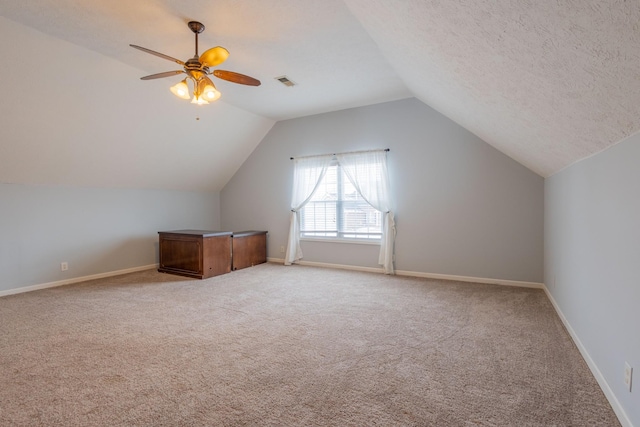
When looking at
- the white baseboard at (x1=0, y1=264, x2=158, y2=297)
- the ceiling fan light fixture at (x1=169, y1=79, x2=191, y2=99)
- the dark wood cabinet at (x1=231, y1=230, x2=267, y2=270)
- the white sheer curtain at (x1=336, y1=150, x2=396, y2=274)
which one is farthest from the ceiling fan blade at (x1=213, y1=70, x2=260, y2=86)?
the white baseboard at (x1=0, y1=264, x2=158, y2=297)

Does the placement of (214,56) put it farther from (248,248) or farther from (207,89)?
(248,248)

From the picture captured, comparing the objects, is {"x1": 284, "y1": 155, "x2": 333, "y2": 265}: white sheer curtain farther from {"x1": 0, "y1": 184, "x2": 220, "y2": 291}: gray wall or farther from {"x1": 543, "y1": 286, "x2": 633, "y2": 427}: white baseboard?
{"x1": 543, "y1": 286, "x2": 633, "y2": 427}: white baseboard

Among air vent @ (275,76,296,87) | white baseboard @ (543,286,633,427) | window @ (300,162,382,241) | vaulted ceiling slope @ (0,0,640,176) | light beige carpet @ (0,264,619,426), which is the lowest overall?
light beige carpet @ (0,264,619,426)

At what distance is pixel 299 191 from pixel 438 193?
2.40 meters

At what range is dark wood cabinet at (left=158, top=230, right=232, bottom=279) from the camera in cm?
471

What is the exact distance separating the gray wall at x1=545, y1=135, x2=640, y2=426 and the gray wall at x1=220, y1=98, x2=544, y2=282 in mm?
1250

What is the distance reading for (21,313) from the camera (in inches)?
126

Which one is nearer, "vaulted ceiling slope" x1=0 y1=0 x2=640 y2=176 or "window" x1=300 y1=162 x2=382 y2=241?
"vaulted ceiling slope" x1=0 y1=0 x2=640 y2=176

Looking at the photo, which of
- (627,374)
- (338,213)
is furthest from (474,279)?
(627,374)

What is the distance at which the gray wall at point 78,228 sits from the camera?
3.94 meters

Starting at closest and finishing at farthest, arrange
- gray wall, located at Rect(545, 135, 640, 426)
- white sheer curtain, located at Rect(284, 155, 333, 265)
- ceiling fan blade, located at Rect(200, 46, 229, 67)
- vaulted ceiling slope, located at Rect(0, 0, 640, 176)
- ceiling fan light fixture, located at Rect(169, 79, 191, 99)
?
vaulted ceiling slope, located at Rect(0, 0, 640, 176)
gray wall, located at Rect(545, 135, 640, 426)
ceiling fan blade, located at Rect(200, 46, 229, 67)
ceiling fan light fixture, located at Rect(169, 79, 191, 99)
white sheer curtain, located at Rect(284, 155, 333, 265)

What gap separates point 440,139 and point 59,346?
489 centimetres

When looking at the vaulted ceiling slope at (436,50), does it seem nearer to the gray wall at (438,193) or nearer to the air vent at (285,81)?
the air vent at (285,81)

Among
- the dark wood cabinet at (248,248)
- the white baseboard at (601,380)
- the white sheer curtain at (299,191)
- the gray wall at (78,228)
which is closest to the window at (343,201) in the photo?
the white sheer curtain at (299,191)
